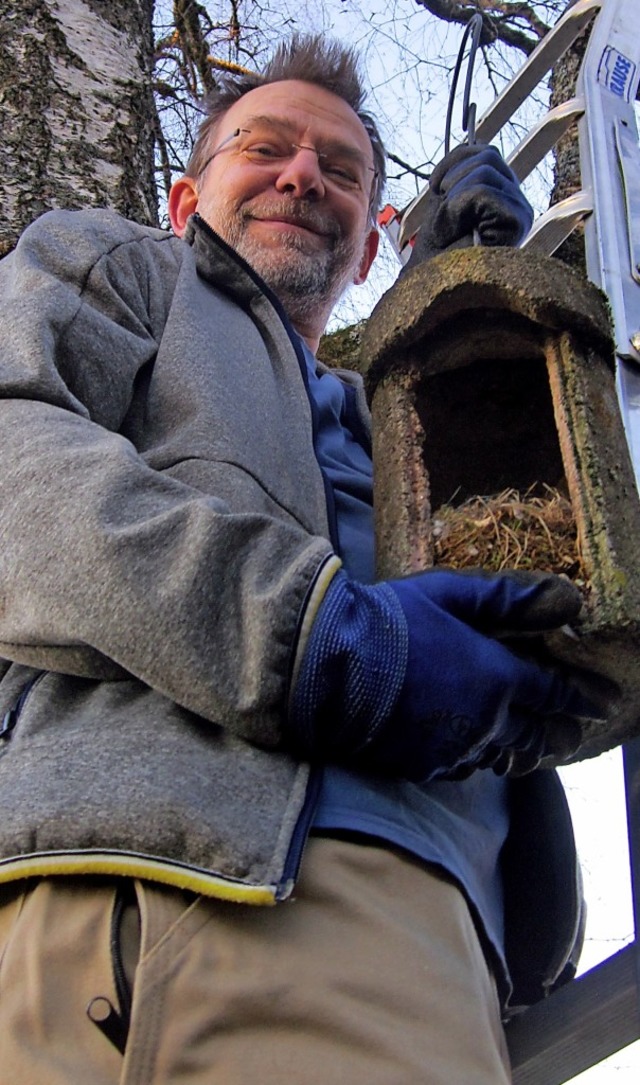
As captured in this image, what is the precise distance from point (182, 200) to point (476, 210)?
3.02 feet

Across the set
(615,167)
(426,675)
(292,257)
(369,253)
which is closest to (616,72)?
(615,167)

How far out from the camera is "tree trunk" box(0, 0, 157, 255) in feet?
7.50

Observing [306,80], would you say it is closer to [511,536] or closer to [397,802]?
[511,536]

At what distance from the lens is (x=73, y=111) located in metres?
2.43

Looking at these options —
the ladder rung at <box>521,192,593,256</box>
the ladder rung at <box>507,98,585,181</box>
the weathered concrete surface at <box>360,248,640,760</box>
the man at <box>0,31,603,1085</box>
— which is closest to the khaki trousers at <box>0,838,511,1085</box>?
the man at <box>0,31,603,1085</box>

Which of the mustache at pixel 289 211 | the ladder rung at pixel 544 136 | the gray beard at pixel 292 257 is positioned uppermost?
the ladder rung at pixel 544 136

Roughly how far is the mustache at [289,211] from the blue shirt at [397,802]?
40 cm

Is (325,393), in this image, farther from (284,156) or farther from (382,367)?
(284,156)

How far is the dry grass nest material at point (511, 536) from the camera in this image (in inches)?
50.9

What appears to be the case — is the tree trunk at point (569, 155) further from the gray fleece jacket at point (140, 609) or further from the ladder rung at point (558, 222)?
the gray fleece jacket at point (140, 609)

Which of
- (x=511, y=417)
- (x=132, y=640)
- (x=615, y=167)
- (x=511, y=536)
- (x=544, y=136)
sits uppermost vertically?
(x=544, y=136)

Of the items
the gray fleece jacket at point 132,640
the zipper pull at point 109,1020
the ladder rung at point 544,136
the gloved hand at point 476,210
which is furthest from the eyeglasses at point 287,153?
the zipper pull at point 109,1020

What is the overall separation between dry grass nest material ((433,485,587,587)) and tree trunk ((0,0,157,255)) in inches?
48.7

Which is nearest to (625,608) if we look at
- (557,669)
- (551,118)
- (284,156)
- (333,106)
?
(557,669)
